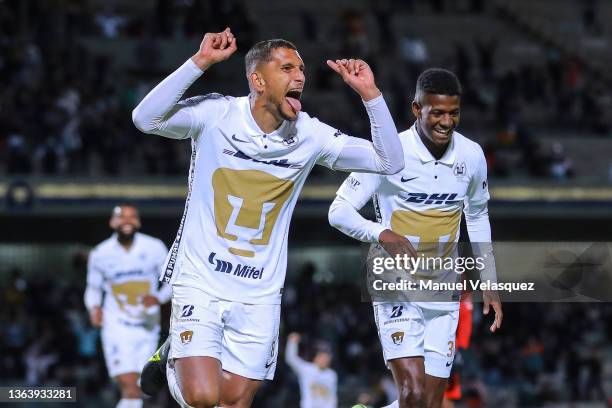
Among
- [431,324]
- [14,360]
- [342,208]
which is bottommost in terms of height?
[14,360]

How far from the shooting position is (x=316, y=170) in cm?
2773

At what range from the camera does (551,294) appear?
10.4 metres

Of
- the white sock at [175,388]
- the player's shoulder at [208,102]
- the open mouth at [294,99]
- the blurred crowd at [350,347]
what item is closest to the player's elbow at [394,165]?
the open mouth at [294,99]

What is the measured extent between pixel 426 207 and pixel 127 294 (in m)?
5.11

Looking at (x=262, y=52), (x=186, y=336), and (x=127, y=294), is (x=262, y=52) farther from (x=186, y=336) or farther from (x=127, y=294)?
(x=127, y=294)

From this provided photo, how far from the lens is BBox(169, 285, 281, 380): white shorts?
24.5ft

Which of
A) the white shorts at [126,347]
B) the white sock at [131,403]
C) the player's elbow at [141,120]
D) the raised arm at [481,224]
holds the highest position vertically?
the player's elbow at [141,120]

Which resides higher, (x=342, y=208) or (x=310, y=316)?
(x=342, y=208)

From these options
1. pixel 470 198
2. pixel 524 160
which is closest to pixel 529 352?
pixel 524 160

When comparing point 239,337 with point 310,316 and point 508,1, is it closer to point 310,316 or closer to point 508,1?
point 310,316

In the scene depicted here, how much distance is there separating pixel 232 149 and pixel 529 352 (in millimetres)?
17355

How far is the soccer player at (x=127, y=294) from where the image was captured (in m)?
12.9

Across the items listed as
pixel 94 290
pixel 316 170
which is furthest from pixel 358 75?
pixel 316 170

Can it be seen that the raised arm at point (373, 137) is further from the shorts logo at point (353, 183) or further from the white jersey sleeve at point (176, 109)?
the shorts logo at point (353, 183)
